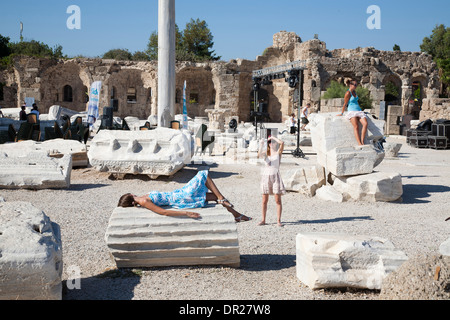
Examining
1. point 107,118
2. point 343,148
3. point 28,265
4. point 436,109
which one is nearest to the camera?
point 28,265

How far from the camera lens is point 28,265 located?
2971 mm

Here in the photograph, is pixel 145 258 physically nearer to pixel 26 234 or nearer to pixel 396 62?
pixel 26 234

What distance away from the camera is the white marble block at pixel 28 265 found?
2953mm

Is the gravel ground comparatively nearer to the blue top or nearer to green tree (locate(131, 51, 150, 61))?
the blue top

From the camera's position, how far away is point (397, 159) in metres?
13.1

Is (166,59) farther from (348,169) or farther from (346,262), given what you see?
(346,262)

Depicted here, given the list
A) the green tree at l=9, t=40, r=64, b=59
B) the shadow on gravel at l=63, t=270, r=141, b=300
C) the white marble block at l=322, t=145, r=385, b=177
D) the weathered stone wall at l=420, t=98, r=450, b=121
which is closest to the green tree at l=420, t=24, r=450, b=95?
the weathered stone wall at l=420, t=98, r=450, b=121

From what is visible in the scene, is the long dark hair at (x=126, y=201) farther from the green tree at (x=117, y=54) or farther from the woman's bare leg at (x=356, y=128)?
the green tree at (x=117, y=54)

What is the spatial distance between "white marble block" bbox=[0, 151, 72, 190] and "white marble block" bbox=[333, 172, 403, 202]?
5.08 meters

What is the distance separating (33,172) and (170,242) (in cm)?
493

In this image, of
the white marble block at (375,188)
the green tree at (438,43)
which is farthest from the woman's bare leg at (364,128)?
the green tree at (438,43)

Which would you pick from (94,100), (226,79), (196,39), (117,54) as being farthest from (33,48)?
(94,100)
